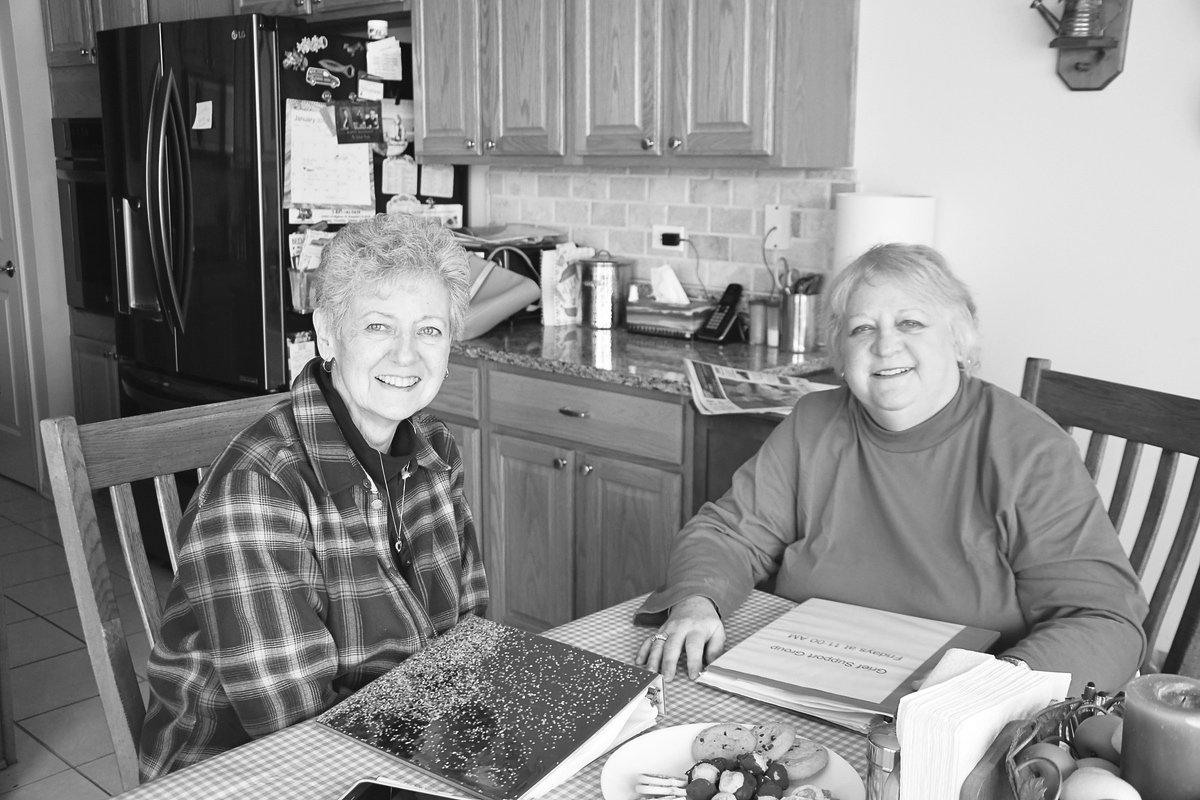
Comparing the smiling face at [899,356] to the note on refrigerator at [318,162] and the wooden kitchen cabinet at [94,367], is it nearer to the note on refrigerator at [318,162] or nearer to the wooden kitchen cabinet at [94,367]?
the note on refrigerator at [318,162]

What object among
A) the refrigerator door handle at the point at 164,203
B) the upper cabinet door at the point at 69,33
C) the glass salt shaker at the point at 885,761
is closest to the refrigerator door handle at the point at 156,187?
the refrigerator door handle at the point at 164,203

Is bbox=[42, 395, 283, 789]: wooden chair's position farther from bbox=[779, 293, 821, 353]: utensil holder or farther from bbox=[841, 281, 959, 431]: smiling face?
bbox=[779, 293, 821, 353]: utensil holder

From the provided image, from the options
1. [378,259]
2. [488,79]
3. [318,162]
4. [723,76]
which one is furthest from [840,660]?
[318,162]

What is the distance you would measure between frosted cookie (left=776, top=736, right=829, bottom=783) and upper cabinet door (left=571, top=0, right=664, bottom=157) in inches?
89.5

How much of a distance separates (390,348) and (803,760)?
30.1 inches

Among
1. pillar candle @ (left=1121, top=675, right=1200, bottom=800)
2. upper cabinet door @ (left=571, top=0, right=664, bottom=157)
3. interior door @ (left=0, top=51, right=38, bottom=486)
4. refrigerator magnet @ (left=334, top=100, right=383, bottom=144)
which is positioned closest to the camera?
pillar candle @ (left=1121, top=675, right=1200, bottom=800)

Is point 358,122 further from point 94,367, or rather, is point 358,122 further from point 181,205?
point 94,367

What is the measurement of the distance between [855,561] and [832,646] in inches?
12.4

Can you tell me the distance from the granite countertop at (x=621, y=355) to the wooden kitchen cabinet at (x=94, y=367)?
6.63 feet

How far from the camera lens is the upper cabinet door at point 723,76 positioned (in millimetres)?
2811

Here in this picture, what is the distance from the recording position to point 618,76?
3.09m

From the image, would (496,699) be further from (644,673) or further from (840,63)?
(840,63)

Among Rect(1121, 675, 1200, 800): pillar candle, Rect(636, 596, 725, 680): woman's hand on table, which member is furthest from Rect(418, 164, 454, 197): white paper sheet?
Rect(1121, 675, 1200, 800): pillar candle

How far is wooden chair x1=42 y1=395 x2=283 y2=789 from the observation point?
1.37 m
